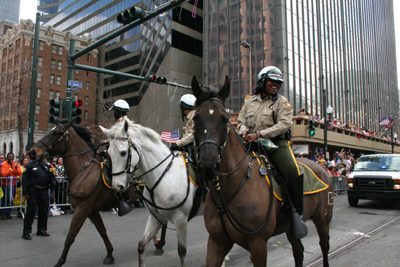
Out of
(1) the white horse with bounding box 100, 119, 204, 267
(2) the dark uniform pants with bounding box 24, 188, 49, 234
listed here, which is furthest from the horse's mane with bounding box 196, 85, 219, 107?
(2) the dark uniform pants with bounding box 24, 188, 49, 234

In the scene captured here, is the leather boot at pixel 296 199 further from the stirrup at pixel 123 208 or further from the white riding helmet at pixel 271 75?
the stirrup at pixel 123 208

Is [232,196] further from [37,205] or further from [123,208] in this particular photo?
[37,205]

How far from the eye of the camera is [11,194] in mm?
10219

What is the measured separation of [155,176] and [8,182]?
27.1ft

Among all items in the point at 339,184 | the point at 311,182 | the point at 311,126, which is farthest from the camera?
the point at 311,126

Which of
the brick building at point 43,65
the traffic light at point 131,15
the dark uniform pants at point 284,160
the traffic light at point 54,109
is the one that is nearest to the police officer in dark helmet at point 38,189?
the traffic light at point 54,109

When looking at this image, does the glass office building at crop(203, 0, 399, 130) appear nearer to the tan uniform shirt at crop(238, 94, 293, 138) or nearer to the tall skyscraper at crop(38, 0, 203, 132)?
the tall skyscraper at crop(38, 0, 203, 132)

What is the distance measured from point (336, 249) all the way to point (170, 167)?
390 centimetres

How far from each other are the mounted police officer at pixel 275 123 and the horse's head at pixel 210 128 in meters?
0.71

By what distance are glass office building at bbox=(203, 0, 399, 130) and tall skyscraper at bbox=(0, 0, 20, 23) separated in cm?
17370

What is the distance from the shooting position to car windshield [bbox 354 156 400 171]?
40.5 feet

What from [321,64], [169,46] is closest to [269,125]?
[169,46]

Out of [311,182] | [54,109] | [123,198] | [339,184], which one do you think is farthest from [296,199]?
[339,184]

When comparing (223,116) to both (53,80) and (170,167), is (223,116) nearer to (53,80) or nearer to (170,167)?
(170,167)
